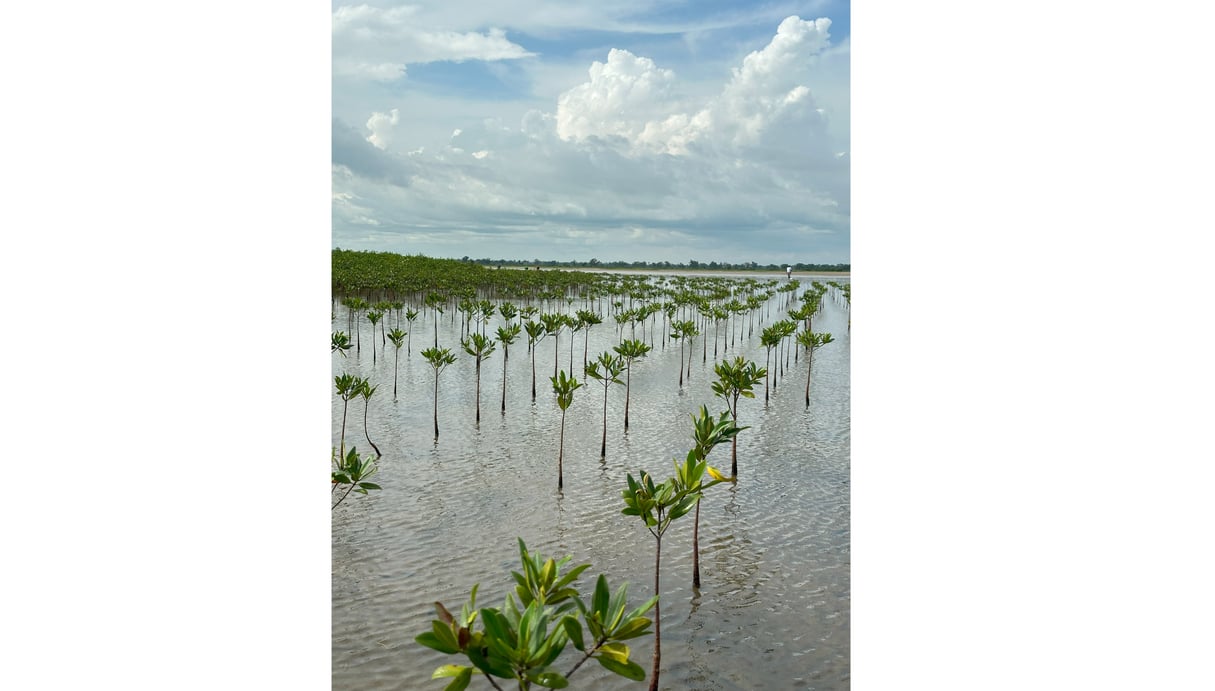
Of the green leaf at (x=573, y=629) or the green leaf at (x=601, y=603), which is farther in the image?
the green leaf at (x=601, y=603)

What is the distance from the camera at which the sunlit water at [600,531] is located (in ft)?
15.0

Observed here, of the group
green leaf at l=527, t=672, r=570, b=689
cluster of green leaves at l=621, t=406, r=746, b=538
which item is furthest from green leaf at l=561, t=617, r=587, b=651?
cluster of green leaves at l=621, t=406, r=746, b=538

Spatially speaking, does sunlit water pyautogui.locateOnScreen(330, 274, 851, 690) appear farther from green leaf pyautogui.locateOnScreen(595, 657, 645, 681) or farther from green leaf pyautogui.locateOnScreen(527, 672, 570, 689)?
green leaf pyautogui.locateOnScreen(527, 672, 570, 689)

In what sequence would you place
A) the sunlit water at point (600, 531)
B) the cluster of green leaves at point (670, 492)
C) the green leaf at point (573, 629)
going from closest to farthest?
the green leaf at point (573, 629)
the cluster of green leaves at point (670, 492)
the sunlit water at point (600, 531)

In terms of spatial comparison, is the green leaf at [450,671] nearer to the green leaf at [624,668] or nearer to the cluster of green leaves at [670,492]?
the green leaf at [624,668]

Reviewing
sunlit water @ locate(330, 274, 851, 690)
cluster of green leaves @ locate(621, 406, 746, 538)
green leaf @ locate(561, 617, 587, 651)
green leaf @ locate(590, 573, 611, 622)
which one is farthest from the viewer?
sunlit water @ locate(330, 274, 851, 690)

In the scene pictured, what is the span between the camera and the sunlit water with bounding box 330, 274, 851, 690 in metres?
4.56

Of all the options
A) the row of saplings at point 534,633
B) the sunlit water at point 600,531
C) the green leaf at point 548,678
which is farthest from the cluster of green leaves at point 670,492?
the sunlit water at point 600,531

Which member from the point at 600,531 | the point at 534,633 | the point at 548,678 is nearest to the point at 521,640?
the point at 534,633

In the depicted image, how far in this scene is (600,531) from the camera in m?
6.76

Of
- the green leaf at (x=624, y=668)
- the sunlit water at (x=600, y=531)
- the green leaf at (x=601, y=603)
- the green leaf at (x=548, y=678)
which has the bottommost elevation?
the sunlit water at (x=600, y=531)
